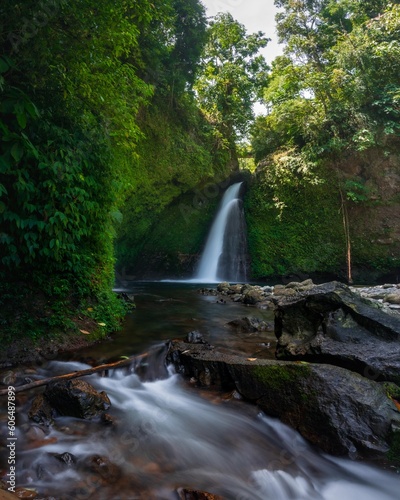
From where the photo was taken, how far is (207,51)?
19.7 metres

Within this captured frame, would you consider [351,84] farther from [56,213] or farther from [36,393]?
[36,393]

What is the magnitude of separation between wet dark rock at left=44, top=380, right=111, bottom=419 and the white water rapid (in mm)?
81

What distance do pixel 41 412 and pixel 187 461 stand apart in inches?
51.0

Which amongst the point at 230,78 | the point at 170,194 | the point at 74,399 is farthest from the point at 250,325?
the point at 230,78

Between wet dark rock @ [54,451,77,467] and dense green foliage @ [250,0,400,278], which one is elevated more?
dense green foliage @ [250,0,400,278]

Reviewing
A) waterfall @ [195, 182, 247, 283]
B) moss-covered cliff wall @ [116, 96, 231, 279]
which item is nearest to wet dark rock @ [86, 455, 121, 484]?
moss-covered cliff wall @ [116, 96, 231, 279]

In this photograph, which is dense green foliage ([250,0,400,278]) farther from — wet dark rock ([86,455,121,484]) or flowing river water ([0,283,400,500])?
wet dark rock ([86,455,121,484])

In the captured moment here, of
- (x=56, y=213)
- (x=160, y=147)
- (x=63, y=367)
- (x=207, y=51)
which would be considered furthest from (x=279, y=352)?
(x=207, y=51)

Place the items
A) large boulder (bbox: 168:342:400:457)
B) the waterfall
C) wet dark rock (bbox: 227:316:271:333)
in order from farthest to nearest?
1. the waterfall
2. wet dark rock (bbox: 227:316:271:333)
3. large boulder (bbox: 168:342:400:457)

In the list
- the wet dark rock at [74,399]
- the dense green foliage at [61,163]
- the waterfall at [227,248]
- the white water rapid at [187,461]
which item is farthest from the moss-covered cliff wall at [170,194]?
the white water rapid at [187,461]

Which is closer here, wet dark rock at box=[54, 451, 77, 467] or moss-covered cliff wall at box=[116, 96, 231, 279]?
wet dark rock at box=[54, 451, 77, 467]

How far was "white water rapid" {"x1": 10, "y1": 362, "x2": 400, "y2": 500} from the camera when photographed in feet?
6.53

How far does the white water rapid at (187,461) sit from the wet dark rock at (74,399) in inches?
3.2

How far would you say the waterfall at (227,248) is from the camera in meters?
16.5
